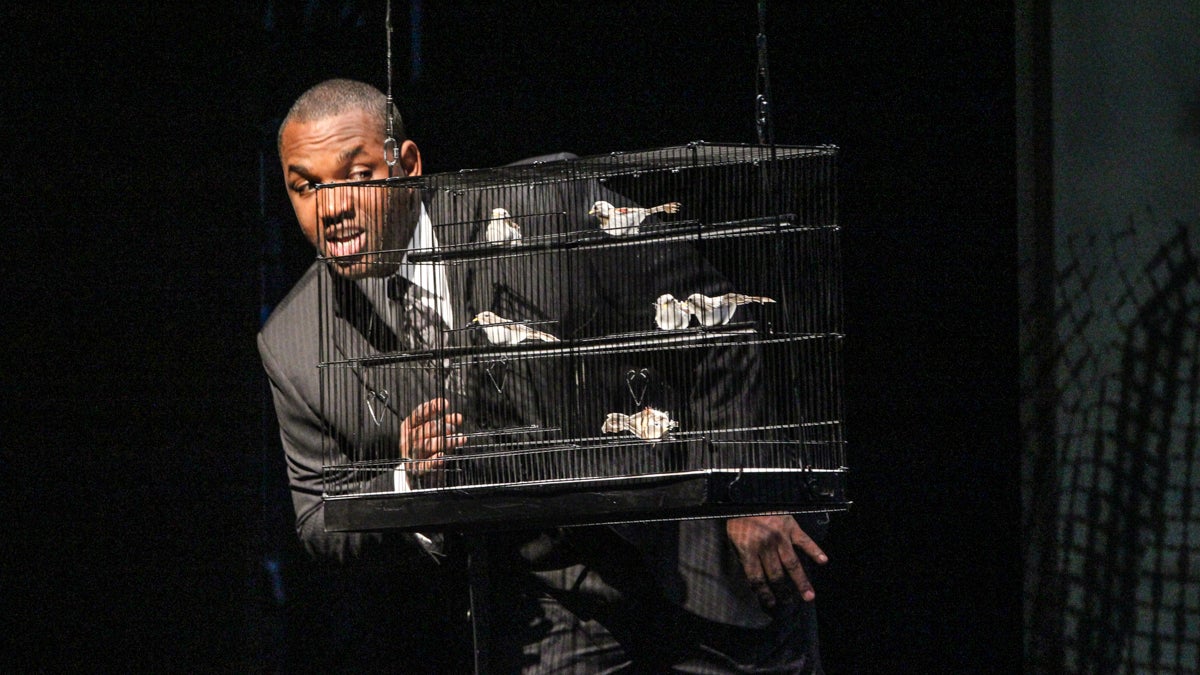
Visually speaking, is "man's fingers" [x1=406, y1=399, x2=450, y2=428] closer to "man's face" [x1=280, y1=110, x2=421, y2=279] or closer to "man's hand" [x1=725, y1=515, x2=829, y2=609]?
"man's face" [x1=280, y1=110, x2=421, y2=279]

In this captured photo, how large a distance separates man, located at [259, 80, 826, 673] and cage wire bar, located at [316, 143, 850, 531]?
1cm

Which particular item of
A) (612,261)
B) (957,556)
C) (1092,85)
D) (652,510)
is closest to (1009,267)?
(1092,85)

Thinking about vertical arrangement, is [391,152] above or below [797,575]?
above

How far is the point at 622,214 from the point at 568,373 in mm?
245

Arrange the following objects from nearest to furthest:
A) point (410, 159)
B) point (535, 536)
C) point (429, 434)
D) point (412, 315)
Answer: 1. point (429, 434)
2. point (412, 315)
3. point (535, 536)
4. point (410, 159)

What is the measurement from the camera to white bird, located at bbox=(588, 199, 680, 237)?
2.06 m

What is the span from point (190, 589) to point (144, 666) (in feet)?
0.63

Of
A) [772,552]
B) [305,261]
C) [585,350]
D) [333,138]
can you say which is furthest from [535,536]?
[305,261]

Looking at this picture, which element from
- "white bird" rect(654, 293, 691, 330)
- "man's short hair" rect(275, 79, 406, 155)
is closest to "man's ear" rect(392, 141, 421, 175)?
"man's short hair" rect(275, 79, 406, 155)

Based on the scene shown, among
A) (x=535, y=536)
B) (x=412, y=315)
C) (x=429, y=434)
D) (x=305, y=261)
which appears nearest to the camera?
(x=429, y=434)

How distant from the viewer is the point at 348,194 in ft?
7.47

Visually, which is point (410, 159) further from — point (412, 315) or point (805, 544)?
point (805, 544)

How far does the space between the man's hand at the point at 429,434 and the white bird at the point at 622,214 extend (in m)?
0.35

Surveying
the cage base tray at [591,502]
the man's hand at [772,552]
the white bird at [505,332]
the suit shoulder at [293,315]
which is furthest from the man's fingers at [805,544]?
the suit shoulder at [293,315]
